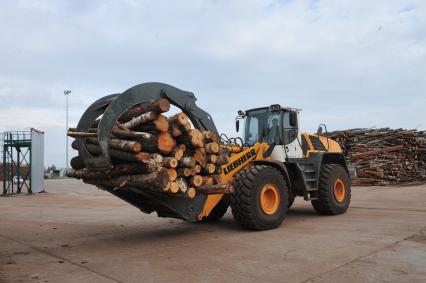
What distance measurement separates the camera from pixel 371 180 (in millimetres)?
21703

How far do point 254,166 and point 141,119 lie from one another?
289 centimetres

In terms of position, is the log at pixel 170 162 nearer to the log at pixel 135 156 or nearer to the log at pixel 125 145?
the log at pixel 135 156

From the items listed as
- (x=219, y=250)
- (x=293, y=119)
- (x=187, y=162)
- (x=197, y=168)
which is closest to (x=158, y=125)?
(x=187, y=162)

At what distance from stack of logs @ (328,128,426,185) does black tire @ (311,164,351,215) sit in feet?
35.9

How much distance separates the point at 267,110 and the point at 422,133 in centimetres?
1595

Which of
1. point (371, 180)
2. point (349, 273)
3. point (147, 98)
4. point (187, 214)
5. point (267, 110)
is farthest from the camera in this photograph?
point (371, 180)

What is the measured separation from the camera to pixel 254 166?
9055 mm

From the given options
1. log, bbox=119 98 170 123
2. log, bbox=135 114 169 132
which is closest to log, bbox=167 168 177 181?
log, bbox=135 114 169 132

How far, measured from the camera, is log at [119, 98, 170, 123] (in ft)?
22.8

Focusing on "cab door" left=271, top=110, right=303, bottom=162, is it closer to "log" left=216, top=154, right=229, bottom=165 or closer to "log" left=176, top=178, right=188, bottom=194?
"log" left=216, top=154, right=229, bottom=165

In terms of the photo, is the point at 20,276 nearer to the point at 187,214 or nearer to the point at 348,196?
the point at 187,214

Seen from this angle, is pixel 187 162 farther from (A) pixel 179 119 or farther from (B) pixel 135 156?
(B) pixel 135 156

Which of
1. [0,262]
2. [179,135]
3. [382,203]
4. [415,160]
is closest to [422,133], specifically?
[415,160]

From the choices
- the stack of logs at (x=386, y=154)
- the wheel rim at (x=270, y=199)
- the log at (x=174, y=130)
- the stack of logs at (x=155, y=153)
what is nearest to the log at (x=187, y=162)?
the stack of logs at (x=155, y=153)
